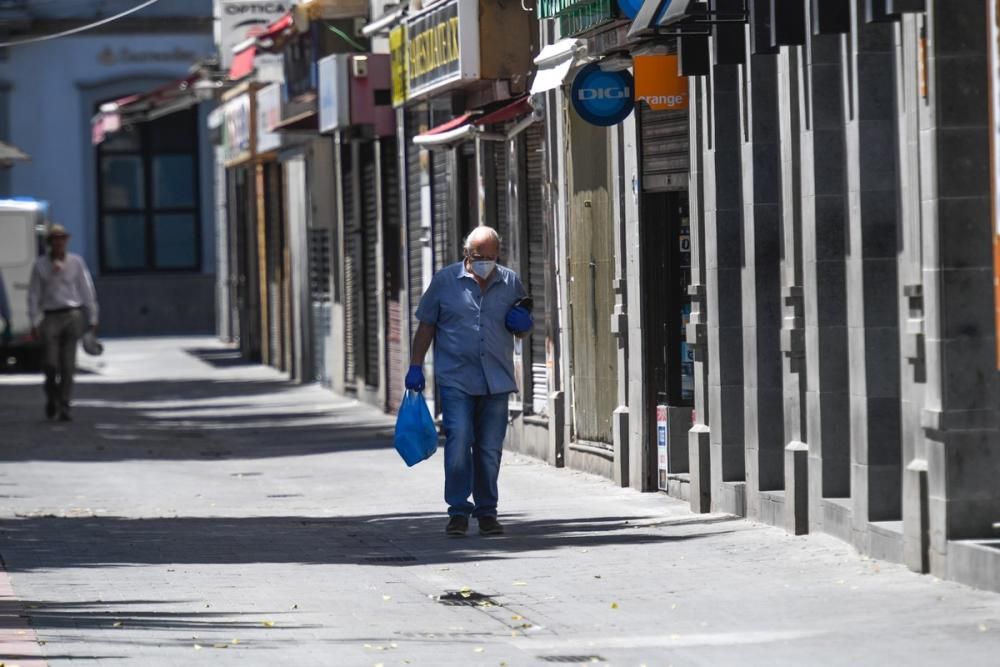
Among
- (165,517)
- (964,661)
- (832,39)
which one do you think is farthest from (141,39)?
(964,661)

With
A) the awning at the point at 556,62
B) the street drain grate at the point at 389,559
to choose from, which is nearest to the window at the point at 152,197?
the awning at the point at 556,62

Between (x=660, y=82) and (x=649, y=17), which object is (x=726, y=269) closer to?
(x=660, y=82)

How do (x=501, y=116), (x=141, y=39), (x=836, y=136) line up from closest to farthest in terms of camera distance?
(x=836, y=136) < (x=501, y=116) < (x=141, y=39)

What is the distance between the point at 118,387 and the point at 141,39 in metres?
20.7

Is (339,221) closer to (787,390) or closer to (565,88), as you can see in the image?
(565,88)

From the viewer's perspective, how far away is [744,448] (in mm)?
13961

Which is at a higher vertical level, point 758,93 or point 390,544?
point 758,93

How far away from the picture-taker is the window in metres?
55.5

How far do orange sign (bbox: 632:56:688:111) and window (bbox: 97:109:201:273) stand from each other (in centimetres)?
4137

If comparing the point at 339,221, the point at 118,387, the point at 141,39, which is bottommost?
the point at 118,387

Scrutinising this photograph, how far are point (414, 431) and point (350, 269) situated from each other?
51.3 ft

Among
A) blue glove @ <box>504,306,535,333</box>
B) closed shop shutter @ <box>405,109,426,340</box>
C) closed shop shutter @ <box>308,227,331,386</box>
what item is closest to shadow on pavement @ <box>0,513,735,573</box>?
blue glove @ <box>504,306,535,333</box>

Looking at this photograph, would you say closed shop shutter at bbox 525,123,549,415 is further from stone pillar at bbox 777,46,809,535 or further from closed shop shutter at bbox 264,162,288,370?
closed shop shutter at bbox 264,162,288,370

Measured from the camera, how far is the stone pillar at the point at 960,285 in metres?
10.3
